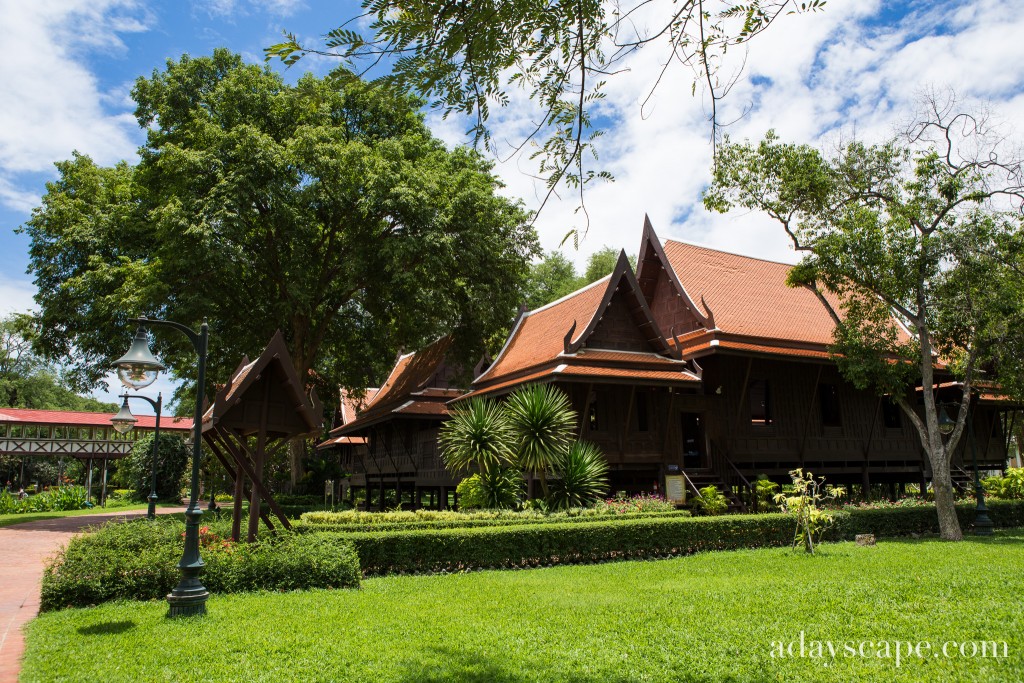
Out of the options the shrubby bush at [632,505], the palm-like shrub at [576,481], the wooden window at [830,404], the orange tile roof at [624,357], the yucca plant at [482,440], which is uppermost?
the orange tile roof at [624,357]

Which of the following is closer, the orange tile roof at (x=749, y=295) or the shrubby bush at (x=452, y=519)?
the shrubby bush at (x=452, y=519)

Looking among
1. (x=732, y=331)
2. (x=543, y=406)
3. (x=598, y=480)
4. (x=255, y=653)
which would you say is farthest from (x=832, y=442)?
(x=255, y=653)

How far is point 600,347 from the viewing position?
727 inches

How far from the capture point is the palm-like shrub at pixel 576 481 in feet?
50.9

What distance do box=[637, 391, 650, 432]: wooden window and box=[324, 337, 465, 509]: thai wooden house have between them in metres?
5.25

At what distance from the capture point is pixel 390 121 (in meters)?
26.9

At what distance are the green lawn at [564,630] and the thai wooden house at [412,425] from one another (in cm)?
1089

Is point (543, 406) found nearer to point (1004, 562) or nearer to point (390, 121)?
point (1004, 562)

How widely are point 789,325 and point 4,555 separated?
21160 millimetres

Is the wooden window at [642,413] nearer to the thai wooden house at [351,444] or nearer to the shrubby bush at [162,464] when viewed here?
the thai wooden house at [351,444]

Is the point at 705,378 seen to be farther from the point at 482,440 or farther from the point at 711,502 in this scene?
the point at 482,440

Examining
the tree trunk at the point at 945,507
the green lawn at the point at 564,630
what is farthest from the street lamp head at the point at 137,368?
the tree trunk at the point at 945,507

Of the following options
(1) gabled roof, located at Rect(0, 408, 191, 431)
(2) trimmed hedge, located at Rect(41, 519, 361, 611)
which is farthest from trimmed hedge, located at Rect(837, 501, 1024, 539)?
(1) gabled roof, located at Rect(0, 408, 191, 431)

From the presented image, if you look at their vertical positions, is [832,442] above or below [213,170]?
below
